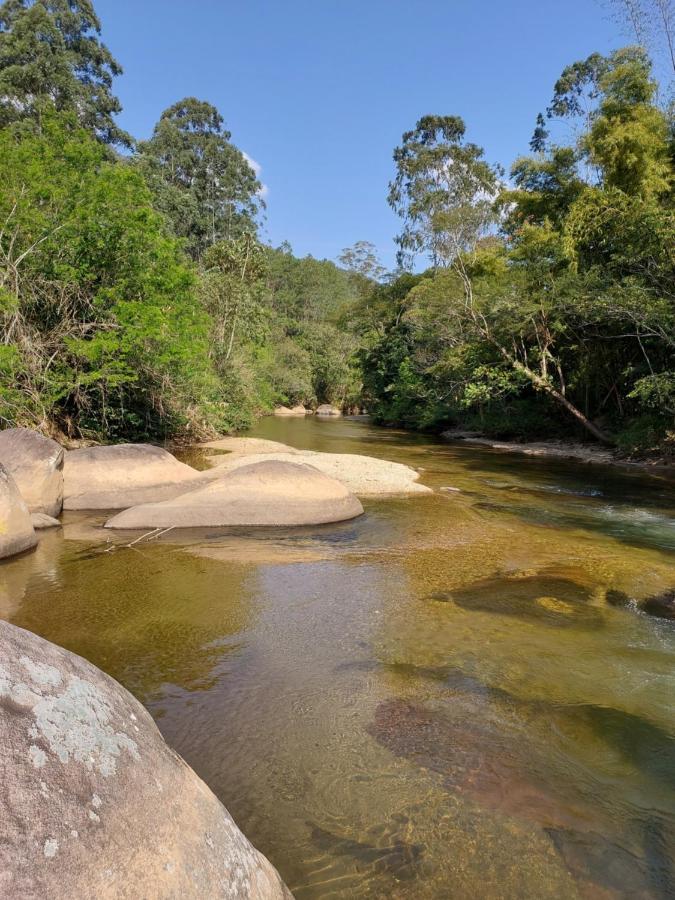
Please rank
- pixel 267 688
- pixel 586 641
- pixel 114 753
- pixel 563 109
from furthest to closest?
pixel 563 109, pixel 586 641, pixel 267 688, pixel 114 753

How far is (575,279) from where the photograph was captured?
20.2m

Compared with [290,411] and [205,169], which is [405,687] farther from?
[205,169]

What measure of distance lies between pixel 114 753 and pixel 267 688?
2.82 meters

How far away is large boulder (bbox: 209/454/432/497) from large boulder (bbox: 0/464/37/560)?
4.99 m

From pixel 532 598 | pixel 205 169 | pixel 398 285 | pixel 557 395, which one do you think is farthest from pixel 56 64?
pixel 532 598

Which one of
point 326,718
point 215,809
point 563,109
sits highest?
point 563,109

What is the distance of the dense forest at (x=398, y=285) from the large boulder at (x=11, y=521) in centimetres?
573

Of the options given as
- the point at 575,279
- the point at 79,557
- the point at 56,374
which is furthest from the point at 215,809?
the point at 575,279

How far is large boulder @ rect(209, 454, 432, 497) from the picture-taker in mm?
13164

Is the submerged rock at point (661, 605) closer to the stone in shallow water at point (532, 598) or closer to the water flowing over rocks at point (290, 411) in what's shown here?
the stone in shallow water at point (532, 598)

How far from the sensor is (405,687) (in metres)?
4.61

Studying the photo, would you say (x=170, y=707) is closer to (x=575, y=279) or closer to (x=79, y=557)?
(x=79, y=557)

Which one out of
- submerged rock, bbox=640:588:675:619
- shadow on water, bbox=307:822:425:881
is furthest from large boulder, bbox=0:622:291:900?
submerged rock, bbox=640:588:675:619

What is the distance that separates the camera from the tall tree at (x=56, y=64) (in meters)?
34.1
